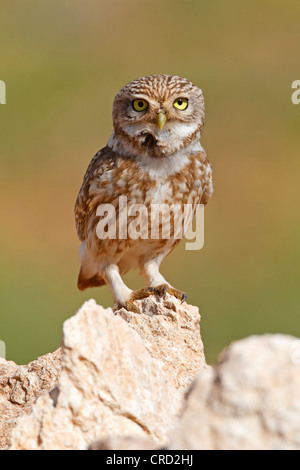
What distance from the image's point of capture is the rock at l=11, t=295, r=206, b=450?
2502mm

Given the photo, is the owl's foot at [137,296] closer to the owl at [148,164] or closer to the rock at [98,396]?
the owl at [148,164]

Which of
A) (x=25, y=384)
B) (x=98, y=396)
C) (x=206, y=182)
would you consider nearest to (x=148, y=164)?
(x=206, y=182)

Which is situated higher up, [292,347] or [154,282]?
[154,282]

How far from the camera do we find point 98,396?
2.58 meters

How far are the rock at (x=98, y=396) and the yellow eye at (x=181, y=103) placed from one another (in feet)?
7.70

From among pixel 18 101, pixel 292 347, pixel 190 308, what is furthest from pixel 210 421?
pixel 18 101

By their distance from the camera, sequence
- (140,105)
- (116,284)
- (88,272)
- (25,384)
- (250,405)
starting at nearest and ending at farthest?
(250,405) < (25,384) < (140,105) < (116,284) < (88,272)

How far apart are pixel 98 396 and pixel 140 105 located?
264cm

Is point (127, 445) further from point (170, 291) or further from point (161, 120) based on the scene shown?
point (161, 120)

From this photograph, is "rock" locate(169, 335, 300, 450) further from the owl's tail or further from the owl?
the owl's tail

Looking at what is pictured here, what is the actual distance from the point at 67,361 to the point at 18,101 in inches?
616

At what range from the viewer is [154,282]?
537 centimetres

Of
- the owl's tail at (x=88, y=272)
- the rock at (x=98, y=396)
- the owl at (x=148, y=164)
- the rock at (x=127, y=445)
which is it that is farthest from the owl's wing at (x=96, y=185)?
the rock at (x=127, y=445)

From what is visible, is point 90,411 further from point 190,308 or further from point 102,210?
point 102,210
